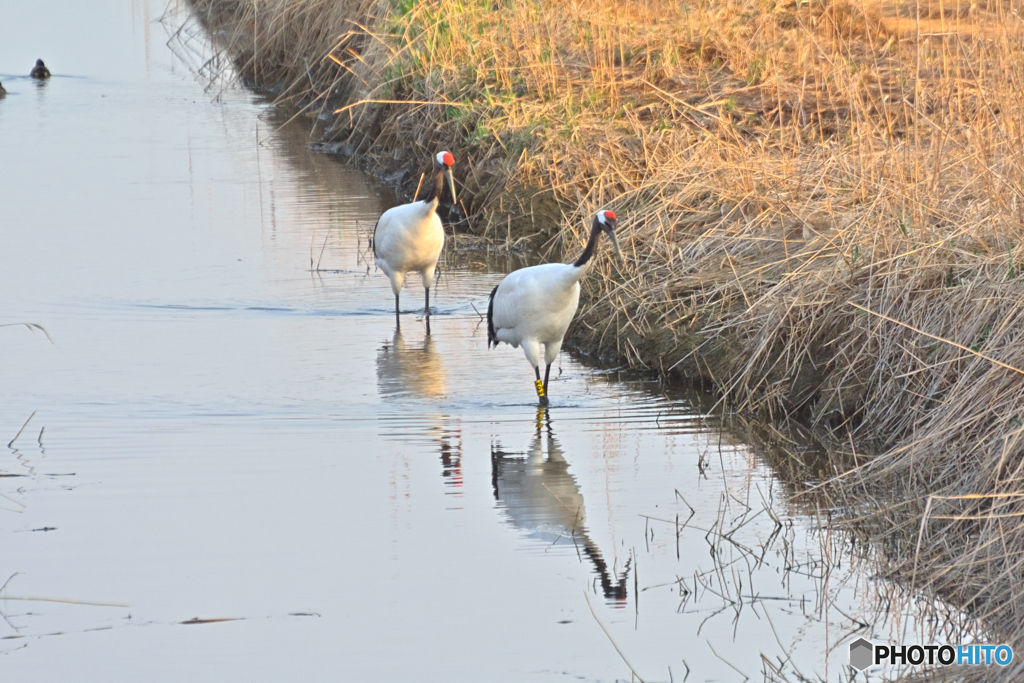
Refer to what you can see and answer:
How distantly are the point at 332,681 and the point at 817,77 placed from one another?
30.7ft

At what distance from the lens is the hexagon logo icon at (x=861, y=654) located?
5074mm

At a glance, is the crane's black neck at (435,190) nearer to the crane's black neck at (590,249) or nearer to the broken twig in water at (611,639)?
the crane's black neck at (590,249)

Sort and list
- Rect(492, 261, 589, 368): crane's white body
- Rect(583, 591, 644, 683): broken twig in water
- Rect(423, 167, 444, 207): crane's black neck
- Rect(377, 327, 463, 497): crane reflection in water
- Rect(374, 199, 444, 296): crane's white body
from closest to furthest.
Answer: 1. Rect(583, 591, 644, 683): broken twig in water
2. Rect(377, 327, 463, 497): crane reflection in water
3. Rect(492, 261, 589, 368): crane's white body
4. Rect(374, 199, 444, 296): crane's white body
5. Rect(423, 167, 444, 207): crane's black neck

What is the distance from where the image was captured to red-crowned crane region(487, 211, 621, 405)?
838 centimetres

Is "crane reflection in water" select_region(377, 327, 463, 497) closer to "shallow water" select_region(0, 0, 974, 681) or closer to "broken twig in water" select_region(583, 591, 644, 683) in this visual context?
"shallow water" select_region(0, 0, 974, 681)

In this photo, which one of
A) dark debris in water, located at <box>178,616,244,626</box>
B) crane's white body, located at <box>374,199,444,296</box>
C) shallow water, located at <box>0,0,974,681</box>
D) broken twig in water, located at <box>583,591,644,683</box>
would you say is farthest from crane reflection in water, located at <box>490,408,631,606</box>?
crane's white body, located at <box>374,199,444,296</box>

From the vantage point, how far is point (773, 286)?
8.56 meters

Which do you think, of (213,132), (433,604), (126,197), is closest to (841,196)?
(433,604)

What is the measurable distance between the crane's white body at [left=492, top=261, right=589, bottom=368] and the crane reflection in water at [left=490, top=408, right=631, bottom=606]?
2.33 ft

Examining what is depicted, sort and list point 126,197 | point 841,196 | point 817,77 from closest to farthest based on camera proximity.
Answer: point 841,196 < point 817,77 < point 126,197

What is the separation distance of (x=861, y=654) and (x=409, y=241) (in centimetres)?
583

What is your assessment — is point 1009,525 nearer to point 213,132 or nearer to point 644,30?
point 644,30

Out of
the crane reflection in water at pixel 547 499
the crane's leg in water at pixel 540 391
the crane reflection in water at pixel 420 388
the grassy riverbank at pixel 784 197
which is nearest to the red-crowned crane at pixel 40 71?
the grassy riverbank at pixel 784 197

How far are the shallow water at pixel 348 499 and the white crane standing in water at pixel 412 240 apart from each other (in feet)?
1.24
